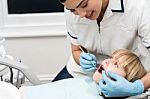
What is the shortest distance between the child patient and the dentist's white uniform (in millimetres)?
116

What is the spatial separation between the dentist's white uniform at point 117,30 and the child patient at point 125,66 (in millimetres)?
116

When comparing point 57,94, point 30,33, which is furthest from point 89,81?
point 30,33

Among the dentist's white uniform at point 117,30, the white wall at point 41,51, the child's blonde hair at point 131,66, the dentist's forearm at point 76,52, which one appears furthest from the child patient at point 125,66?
the white wall at point 41,51

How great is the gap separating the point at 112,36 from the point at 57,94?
409 mm

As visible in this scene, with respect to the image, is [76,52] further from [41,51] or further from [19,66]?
[41,51]

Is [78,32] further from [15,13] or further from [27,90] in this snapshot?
[15,13]

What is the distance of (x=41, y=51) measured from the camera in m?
2.45

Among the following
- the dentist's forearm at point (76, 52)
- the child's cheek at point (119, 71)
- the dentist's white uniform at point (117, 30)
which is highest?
the dentist's white uniform at point (117, 30)

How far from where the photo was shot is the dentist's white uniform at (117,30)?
1.36 meters

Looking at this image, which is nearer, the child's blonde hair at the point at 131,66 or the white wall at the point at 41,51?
the child's blonde hair at the point at 131,66

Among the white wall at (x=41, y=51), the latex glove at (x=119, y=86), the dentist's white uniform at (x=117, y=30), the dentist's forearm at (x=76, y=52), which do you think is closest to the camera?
the latex glove at (x=119, y=86)

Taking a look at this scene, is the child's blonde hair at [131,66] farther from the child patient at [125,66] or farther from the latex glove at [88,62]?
the latex glove at [88,62]

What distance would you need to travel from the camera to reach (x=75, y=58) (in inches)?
64.2

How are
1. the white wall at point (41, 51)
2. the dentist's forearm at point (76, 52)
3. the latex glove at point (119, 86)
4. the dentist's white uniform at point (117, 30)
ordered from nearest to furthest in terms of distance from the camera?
the latex glove at point (119, 86) → the dentist's white uniform at point (117, 30) → the dentist's forearm at point (76, 52) → the white wall at point (41, 51)
